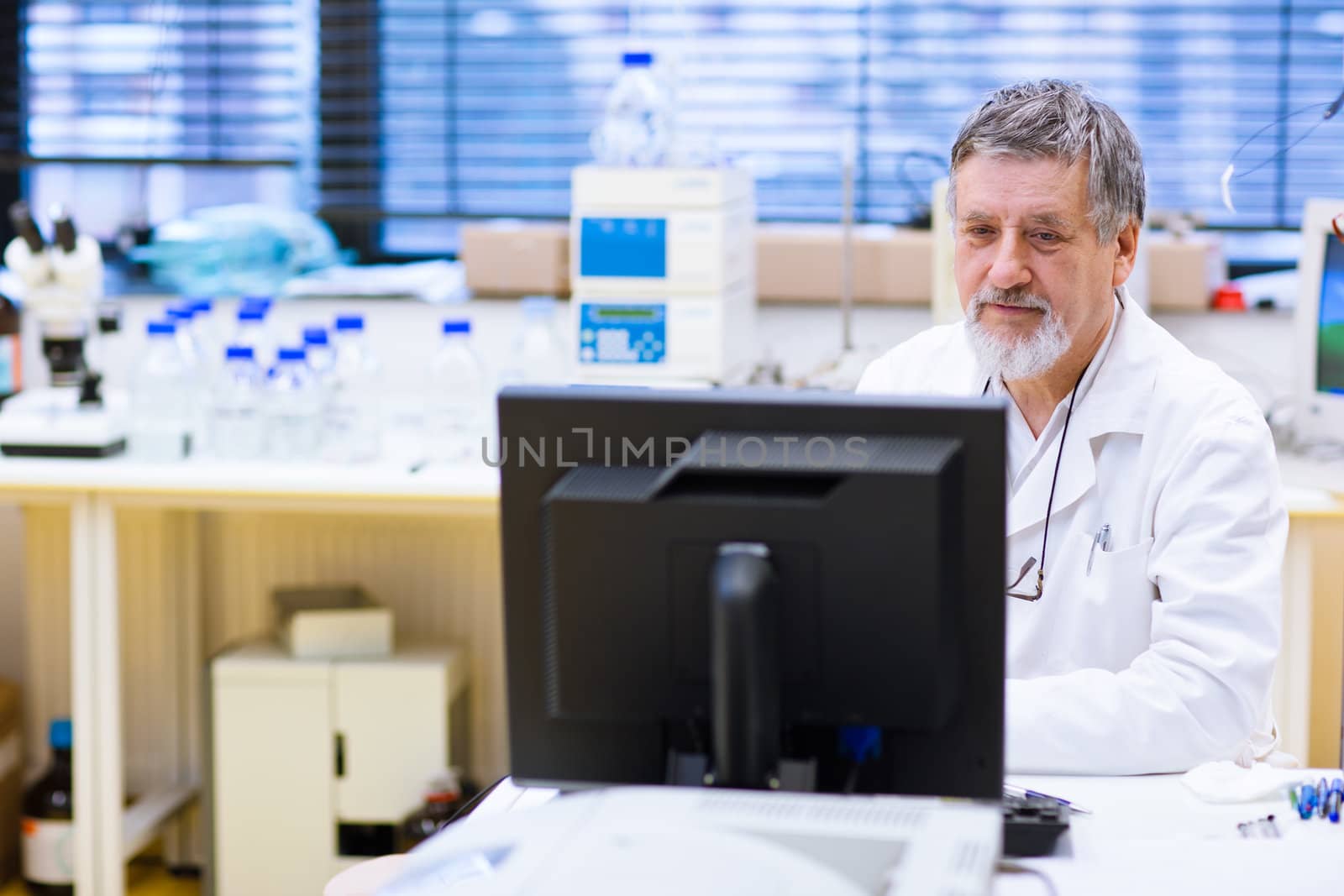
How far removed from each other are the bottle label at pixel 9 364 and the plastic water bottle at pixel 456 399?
75cm

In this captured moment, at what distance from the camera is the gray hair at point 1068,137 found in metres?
1.53

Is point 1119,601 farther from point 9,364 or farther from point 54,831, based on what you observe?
point 9,364

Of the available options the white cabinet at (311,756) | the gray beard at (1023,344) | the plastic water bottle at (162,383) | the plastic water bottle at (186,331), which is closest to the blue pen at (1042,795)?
the gray beard at (1023,344)

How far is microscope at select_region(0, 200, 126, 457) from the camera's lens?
7.95ft

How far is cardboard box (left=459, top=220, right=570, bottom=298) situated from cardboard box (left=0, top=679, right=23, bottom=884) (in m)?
1.11

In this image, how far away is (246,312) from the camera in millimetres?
2535

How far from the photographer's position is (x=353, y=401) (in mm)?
2590

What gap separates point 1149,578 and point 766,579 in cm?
71

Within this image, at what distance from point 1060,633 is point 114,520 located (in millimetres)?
1486

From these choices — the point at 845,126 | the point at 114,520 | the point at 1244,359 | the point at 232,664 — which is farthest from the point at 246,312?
the point at 1244,359

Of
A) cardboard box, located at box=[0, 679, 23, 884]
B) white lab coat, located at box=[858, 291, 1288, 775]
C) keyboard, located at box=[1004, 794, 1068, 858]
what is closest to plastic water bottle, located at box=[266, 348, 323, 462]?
cardboard box, located at box=[0, 679, 23, 884]

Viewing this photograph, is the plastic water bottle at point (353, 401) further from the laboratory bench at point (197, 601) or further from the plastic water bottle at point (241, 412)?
the laboratory bench at point (197, 601)

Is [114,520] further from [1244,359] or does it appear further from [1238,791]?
[1244,359]

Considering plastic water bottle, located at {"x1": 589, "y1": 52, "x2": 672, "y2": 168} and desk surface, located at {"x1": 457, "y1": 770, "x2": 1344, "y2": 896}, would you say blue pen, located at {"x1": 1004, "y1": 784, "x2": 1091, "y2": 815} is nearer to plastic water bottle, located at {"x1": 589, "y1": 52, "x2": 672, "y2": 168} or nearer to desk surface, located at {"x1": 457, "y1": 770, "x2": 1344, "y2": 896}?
desk surface, located at {"x1": 457, "y1": 770, "x2": 1344, "y2": 896}
